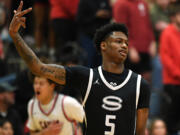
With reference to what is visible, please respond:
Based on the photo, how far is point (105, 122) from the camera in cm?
511

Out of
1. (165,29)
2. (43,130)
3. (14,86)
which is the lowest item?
(43,130)

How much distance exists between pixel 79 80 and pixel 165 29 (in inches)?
157

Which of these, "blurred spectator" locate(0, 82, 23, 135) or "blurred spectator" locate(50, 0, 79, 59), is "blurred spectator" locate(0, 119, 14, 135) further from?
"blurred spectator" locate(50, 0, 79, 59)

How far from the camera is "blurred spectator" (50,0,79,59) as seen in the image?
8.57m

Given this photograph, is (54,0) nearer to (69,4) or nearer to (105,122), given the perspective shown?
(69,4)

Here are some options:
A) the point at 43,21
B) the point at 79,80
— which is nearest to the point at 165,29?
the point at 43,21

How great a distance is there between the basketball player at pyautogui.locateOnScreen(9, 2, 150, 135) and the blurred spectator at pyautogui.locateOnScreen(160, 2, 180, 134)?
3.34 m

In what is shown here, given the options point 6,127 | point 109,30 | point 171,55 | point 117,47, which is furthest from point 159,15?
point 117,47

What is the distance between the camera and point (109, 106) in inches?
202

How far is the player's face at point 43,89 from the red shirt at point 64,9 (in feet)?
7.20

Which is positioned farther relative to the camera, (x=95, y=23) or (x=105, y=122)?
(x=95, y=23)

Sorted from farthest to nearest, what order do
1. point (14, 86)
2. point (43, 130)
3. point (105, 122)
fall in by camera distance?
point (14, 86)
point (43, 130)
point (105, 122)

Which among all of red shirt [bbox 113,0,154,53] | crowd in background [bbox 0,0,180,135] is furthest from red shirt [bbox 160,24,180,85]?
red shirt [bbox 113,0,154,53]

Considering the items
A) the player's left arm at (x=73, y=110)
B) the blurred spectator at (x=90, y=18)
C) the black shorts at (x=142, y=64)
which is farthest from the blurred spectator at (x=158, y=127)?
the player's left arm at (x=73, y=110)
